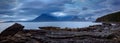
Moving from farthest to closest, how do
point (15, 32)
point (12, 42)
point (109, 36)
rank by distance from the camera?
point (15, 32), point (109, 36), point (12, 42)

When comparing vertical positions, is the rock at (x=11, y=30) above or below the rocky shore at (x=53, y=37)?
above

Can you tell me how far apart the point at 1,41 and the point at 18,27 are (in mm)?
6376

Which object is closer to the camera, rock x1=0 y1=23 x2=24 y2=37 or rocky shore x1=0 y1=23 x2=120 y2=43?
rocky shore x1=0 y1=23 x2=120 y2=43

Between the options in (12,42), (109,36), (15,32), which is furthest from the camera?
(15,32)

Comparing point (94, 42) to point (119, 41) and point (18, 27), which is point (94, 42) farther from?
Answer: point (18, 27)

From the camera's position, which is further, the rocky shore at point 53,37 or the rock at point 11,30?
the rock at point 11,30

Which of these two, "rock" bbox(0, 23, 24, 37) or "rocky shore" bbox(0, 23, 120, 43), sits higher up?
"rock" bbox(0, 23, 24, 37)

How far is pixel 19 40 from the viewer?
76.7 feet

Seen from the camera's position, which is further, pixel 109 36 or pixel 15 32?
pixel 15 32

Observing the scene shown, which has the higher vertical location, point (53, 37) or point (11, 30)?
point (11, 30)

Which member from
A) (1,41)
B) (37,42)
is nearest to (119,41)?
(37,42)

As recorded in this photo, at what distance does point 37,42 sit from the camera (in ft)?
77.8

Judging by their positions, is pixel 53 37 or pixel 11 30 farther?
pixel 11 30

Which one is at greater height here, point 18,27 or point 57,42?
point 18,27
